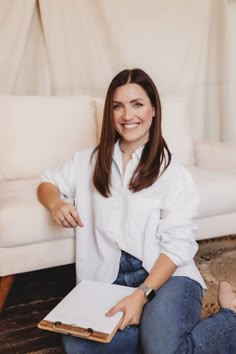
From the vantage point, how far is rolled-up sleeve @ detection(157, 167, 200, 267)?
3.65 ft

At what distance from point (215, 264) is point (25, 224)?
97 cm

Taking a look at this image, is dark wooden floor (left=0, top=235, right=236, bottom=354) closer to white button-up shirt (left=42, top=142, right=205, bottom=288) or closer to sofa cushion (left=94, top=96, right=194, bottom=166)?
white button-up shirt (left=42, top=142, right=205, bottom=288)

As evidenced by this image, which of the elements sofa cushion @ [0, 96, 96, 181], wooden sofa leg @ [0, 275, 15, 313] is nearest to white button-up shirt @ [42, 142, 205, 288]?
wooden sofa leg @ [0, 275, 15, 313]

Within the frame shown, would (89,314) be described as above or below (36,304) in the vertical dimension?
above

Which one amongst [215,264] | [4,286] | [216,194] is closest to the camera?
[4,286]

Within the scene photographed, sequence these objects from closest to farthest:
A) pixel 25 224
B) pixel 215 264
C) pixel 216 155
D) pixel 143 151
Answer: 1. pixel 143 151
2. pixel 25 224
3. pixel 215 264
4. pixel 216 155

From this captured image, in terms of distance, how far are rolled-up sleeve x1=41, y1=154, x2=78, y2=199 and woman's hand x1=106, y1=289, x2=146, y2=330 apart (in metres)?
0.45

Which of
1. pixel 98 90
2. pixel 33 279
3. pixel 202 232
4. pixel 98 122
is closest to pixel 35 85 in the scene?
pixel 98 90

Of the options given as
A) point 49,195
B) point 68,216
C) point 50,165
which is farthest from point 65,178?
point 50,165

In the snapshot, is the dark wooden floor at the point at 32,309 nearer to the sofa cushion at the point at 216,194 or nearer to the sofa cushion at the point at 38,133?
the sofa cushion at the point at 38,133

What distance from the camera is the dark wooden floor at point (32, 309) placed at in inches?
53.9

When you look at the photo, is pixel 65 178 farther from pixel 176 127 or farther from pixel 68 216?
pixel 176 127

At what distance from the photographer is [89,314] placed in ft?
3.34

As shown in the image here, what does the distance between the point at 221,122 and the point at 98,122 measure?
1.15 m
